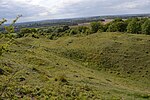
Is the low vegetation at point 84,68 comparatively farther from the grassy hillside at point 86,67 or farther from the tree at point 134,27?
the tree at point 134,27

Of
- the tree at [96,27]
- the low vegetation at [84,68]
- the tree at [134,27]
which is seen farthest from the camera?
the tree at [96,27]

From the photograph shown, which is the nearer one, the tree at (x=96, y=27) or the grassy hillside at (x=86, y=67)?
the grassy hillside at (x=86, y=67)

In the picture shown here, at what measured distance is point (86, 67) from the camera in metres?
41.9

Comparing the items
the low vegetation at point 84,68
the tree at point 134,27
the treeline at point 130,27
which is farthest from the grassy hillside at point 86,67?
the tree at point 134,27

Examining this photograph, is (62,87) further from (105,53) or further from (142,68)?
(105,53)

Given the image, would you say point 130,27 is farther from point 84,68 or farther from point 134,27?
point 84,68

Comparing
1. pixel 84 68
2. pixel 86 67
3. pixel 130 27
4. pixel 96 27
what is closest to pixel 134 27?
pixel 130 27

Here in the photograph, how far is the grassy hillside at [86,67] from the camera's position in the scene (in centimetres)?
1744

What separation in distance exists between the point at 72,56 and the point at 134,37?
1574 cm

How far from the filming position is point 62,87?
712 inches

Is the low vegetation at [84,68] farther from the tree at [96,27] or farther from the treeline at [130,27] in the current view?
the tree at [96,27]

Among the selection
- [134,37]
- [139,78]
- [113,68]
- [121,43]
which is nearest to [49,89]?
[139,78]

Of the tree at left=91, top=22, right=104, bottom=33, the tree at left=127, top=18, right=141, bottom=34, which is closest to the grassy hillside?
the tree at left=127, top=18, right=141, bottom=34

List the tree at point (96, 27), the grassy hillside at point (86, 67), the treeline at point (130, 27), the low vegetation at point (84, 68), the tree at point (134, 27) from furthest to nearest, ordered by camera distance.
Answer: the tree at point (96, 27) → the tree at point (134, 27) → the treeline at point (130, 27) → the grassy hillside at point (86, 67) → the low vegetation at point (84, 68)
